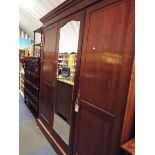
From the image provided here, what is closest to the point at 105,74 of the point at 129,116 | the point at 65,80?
the point at 129,116

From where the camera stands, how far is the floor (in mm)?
2396

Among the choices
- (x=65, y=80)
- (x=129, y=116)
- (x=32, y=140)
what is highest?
(x=65, y=80)

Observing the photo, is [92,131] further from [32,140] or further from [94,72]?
[32,140]

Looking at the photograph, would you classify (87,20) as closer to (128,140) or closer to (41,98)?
(128,140)

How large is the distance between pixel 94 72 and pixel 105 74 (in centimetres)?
16

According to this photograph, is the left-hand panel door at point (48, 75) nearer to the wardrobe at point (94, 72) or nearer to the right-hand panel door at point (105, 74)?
the wardrobe at point (94, 72)

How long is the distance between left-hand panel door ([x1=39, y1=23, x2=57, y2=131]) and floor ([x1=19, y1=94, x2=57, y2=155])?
10.4 inches

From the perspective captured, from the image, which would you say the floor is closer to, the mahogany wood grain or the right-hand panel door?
the right-hand panel door

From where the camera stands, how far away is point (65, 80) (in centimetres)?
246

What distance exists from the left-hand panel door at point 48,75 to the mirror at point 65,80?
11cm

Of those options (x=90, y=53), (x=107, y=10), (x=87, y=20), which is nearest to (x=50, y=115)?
(x=90, y=53)

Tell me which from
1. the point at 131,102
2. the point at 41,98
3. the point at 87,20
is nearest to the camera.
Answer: the point at 131,102
